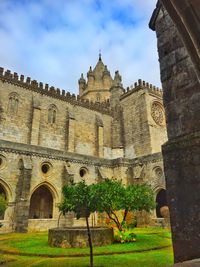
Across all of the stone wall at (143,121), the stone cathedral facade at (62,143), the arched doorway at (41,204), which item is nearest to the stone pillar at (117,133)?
the stone cathedral facade at (62,143)

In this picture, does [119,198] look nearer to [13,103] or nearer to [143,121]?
[13,103]

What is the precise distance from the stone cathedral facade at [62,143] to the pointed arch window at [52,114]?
0.08ft

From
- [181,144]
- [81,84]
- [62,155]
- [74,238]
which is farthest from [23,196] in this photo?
[81,84]

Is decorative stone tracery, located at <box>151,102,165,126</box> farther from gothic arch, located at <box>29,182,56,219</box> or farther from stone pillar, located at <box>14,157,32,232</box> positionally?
stone pillar, located at <box>14,157,32,232</box>

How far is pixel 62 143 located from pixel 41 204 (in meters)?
8.07

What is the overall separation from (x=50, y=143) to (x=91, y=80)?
21236mm

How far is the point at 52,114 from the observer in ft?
94.7

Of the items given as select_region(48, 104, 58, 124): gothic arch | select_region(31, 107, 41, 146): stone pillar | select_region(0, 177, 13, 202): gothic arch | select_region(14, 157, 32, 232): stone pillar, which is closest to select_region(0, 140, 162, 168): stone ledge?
select_region(14, 157, 32, 232): stone pillar

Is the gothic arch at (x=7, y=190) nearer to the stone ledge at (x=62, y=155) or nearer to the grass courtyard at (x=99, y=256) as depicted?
the stone ledge at (x=62, y=155)

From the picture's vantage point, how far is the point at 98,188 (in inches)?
422

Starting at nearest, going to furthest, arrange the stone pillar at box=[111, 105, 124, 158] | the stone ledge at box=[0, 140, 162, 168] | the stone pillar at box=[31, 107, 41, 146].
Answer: the stone ledge at box=[0, 140, 162, 168] → the stone pillar at box=[31, 107, 41, 146] → the stone pillar at box=[111, 105, 124, 158]

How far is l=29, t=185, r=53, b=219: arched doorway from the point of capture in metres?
22.0

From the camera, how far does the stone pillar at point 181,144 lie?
10.5ft

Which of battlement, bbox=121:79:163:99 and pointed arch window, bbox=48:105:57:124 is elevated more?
battlement, bbox=121:79:163:99
